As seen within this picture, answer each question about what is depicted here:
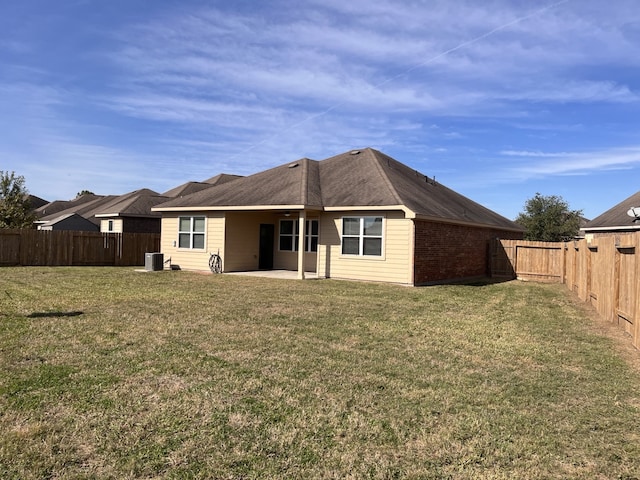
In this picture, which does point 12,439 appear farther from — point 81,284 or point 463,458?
point 81,284

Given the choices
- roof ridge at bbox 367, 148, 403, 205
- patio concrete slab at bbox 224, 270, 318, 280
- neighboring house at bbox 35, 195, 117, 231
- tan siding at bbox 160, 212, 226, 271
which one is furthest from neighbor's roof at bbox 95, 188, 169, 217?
roof ridge at bbox 367, 148, 403, 205

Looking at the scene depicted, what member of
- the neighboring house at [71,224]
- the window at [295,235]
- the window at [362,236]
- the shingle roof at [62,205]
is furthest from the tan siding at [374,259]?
the shingle roof at [62,205]

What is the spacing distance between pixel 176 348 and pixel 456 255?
14.8 meters

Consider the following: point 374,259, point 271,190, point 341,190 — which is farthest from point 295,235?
point 374,259

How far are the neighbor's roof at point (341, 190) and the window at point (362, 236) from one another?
67 centimetres

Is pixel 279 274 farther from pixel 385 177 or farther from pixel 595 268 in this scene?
pixel 595 268

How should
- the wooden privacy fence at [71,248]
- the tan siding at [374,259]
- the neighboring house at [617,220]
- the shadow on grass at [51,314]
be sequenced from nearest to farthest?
the shadow on grass at [51,314], the tan siding at [374,259], the wooden privacy fence at [71,248], the neighboring house at [617,220]

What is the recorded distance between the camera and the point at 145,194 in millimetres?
33406

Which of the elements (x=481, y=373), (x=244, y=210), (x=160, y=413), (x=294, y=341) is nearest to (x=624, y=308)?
(x=481, y=373)

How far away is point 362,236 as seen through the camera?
56.5ft

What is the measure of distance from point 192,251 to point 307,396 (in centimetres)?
1671

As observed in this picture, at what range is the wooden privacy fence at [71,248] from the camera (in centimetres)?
2188

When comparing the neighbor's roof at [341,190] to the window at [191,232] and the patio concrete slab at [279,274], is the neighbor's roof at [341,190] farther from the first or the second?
the patio concrete slab at [279,274]

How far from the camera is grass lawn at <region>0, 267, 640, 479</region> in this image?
3613 mm
